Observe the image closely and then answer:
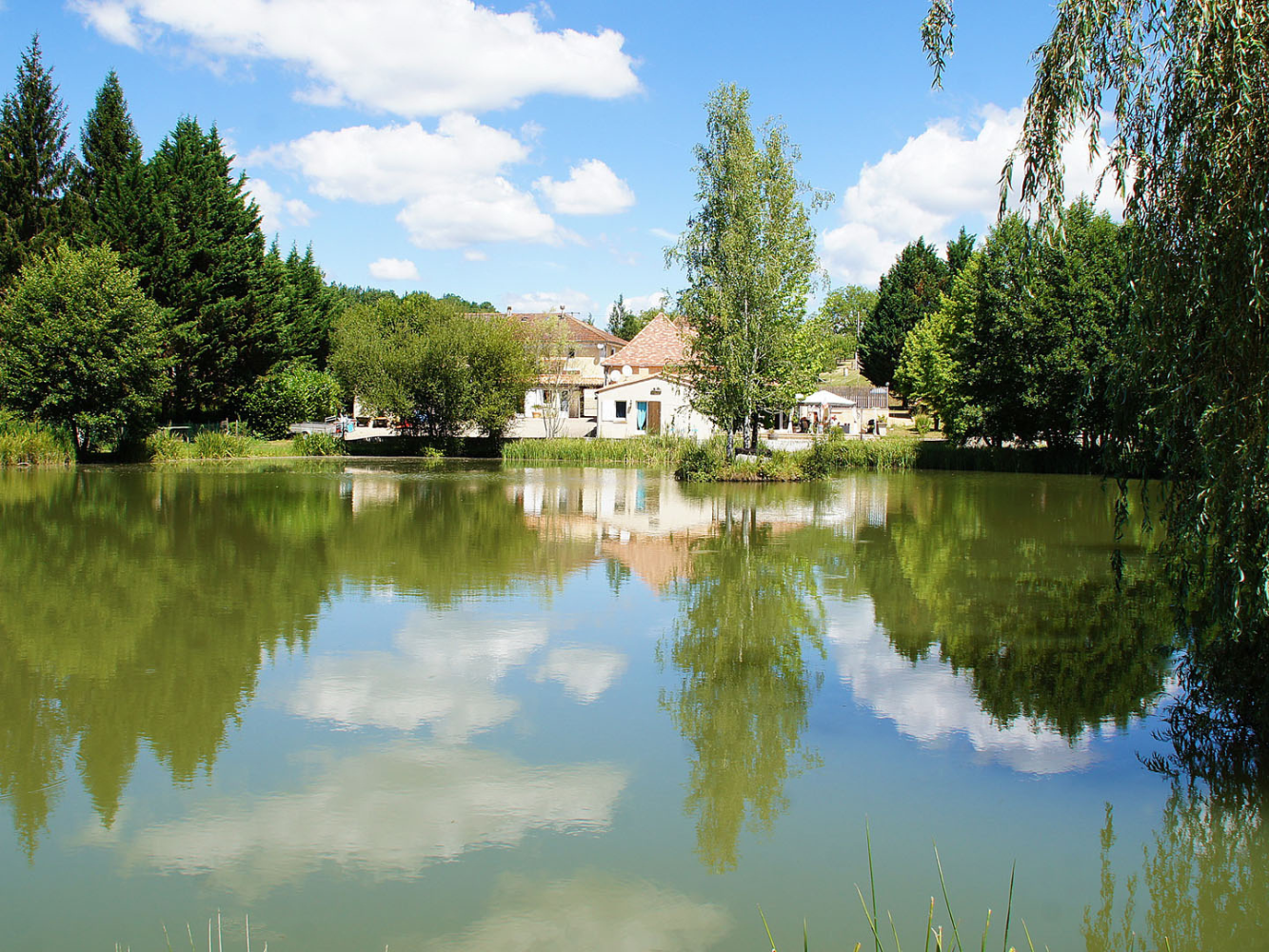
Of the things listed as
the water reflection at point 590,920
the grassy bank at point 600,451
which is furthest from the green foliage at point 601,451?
the water reflection at point 590,920

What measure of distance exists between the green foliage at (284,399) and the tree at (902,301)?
38.5 m

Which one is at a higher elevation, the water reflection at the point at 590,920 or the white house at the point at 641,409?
the white house at the point at 641,409

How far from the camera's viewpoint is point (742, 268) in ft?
106

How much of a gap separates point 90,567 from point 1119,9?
564 inches

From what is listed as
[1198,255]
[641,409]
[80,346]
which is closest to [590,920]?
[1198,255]

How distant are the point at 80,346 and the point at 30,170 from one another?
11766 mm

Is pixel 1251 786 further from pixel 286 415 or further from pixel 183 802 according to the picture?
pixel 286 415

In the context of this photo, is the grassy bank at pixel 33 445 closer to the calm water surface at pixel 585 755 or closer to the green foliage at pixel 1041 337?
the calm water surface at pixel 585 755

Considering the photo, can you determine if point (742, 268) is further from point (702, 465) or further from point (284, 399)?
point (284, 399)

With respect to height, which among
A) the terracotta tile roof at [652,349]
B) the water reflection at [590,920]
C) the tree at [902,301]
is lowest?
the water reflection at [590,920]

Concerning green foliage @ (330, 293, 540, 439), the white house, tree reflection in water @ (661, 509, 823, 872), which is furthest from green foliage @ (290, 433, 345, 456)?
tree reflection in water @ (661, 509, 823, 872)

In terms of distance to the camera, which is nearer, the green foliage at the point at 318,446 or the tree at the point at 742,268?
the tree at the point at 742,268

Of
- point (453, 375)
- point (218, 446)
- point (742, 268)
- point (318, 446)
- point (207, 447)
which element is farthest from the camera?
point (318, 446)

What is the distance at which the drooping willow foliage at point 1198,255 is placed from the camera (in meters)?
6.32
